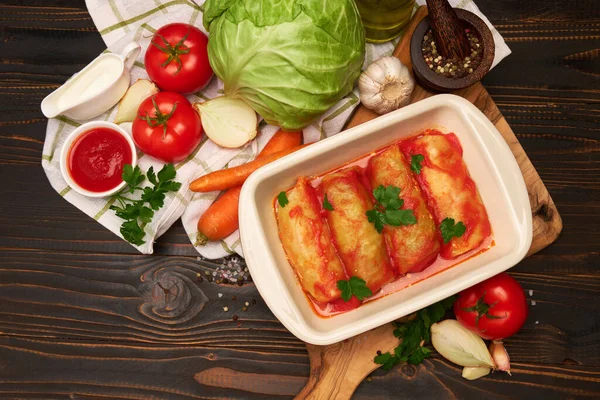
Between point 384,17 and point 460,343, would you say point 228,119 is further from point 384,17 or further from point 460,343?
point 460,343

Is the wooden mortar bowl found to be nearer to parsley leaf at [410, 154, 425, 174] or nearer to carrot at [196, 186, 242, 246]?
parsley leaf at [410, 154, 425, 174]

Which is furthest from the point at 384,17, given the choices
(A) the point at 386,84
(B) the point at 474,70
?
(B) the point at 474,70

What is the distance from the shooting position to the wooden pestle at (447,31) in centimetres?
241

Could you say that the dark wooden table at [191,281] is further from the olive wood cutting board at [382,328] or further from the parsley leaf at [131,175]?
the parsley leaf at [131,175]

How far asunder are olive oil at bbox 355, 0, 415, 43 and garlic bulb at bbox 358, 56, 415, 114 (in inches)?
7.5

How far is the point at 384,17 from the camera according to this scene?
267 cm

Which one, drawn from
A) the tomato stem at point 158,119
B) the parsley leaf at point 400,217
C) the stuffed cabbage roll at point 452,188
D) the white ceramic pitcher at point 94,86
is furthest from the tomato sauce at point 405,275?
the white ceramic pitcher at point 94,86

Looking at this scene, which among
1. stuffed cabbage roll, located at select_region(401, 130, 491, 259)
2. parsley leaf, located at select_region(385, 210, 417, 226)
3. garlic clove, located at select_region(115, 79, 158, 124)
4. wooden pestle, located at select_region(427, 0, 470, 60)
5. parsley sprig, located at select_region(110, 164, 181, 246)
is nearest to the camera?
wooden pestle, located at select_region(427, 0, 470, 60)

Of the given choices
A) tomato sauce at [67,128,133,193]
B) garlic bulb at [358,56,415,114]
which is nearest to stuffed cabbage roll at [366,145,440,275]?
garlic bulb at [358,56,415,114]

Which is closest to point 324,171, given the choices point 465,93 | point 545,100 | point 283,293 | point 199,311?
point 283,293

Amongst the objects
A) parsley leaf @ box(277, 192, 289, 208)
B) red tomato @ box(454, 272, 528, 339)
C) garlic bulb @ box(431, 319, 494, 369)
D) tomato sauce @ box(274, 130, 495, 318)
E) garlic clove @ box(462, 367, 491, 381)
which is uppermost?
parsley leaf @ box(277, 192, 289, 208)

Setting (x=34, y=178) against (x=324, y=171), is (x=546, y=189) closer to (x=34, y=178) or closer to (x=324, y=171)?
(x=324, y=171)

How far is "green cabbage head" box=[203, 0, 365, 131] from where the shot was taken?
7.99 ft

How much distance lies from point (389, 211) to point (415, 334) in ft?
2.33
